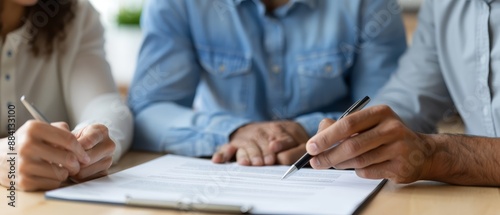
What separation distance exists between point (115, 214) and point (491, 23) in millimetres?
835

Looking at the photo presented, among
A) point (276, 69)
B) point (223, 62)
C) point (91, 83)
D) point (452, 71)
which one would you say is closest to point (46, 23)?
point (91, 83)

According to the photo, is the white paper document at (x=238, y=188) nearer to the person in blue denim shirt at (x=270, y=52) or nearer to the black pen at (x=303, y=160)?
the black pen at (x=303, y=160)

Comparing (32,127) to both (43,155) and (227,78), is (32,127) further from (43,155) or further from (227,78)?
(227,78)

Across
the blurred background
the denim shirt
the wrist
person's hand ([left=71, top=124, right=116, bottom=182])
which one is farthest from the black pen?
the blurred background

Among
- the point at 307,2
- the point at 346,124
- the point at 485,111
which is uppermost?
the point at 307,2

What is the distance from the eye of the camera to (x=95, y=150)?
1.08 metres

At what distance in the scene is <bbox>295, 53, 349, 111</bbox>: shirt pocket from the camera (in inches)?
64.1

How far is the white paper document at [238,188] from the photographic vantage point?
90 centimetres

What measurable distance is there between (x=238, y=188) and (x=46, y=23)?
70cm

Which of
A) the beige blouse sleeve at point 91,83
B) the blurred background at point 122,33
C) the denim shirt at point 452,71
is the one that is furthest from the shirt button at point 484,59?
the blurred background at point 122,33

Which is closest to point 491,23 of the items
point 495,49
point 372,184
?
point 495,49

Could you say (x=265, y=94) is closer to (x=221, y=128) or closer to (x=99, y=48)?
(x=221, y=128)

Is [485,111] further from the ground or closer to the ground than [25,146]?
closer to the ground

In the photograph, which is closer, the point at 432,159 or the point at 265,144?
the point at 432,159
